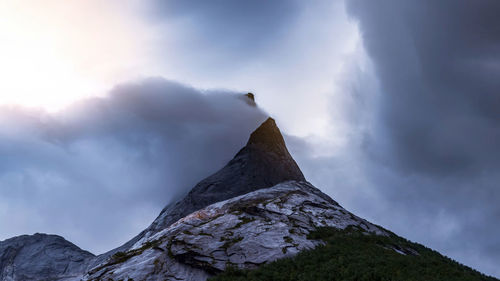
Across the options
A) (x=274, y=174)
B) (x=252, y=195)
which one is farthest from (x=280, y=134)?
(x=252, y=195)

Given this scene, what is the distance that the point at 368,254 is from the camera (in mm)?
31266

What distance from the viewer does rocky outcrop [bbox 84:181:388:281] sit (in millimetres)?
31859

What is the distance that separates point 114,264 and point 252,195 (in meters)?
22.8

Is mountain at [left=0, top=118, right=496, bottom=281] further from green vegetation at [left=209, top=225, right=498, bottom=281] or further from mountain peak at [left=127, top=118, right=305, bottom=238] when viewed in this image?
mountain peak at [left=127, top=118, right=305, bottom=238]

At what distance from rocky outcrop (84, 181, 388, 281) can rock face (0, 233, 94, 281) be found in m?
38.0

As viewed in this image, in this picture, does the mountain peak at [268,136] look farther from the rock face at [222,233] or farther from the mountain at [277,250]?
the mountain at [277,250]

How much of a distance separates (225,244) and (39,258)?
58.7m

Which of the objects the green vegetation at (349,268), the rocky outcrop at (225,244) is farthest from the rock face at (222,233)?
the green vegetation at (349,268)

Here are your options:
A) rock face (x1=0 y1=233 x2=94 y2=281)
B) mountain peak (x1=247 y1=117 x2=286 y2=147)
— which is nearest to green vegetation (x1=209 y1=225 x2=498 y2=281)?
mountain peak (x1=247 y1=117 x2=286 y2=147)

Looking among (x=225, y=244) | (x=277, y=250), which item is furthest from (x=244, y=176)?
(x=277, y=250)

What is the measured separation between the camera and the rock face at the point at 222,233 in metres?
32.7

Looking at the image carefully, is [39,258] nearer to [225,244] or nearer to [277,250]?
[225,244]

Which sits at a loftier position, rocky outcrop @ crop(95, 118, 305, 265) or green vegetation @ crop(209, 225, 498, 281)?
rocky outcrop @ crop(95, 118, 305, 265)

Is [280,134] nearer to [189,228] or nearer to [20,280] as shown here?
[189,228]
